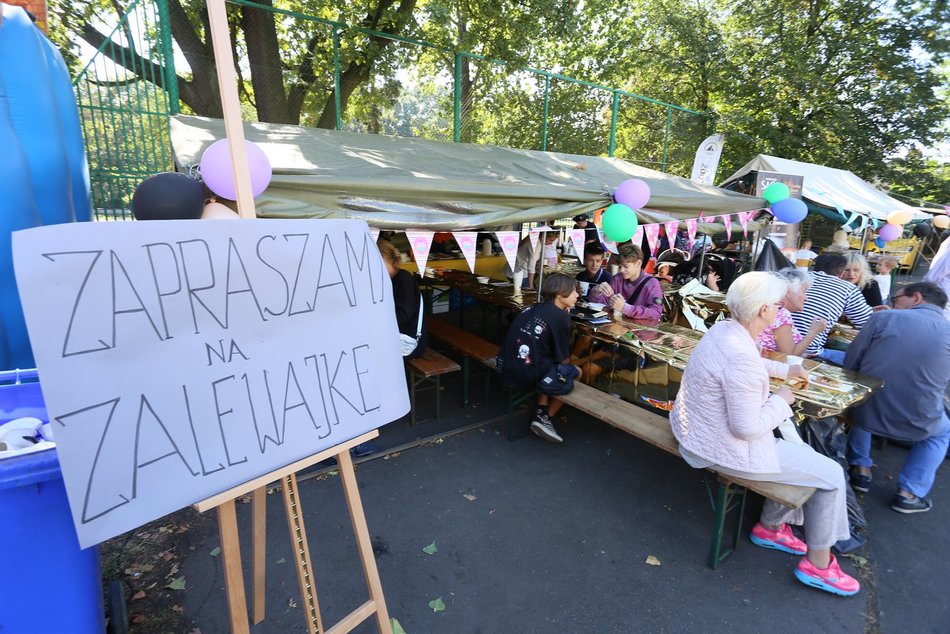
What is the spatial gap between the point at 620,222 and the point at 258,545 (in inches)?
141

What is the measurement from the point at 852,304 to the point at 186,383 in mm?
5308

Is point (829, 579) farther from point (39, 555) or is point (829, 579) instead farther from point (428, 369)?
point (39, 555)

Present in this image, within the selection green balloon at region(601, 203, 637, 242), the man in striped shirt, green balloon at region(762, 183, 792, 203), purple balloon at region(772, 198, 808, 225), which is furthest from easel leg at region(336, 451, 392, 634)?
green balloon at region(762, 183, 792, 203)

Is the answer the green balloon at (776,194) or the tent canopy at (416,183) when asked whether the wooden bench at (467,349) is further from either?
the green balloon at (776,194)

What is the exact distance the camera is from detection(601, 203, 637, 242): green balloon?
4.14 metres

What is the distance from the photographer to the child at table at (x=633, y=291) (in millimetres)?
4953

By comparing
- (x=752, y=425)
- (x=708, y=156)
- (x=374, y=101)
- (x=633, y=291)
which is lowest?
(x=752, y=425)

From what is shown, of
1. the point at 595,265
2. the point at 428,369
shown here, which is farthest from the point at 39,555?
the point at 595,265

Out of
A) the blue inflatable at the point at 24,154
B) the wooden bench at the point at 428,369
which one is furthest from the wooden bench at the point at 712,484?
the blue inflatable at the point at 24,154

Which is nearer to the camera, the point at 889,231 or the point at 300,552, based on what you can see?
the point at 300,552

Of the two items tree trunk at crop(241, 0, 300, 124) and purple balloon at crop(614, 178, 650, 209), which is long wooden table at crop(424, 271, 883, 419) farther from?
tree trunk at crop(241, 0, 300, 124)

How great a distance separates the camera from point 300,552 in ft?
5.77

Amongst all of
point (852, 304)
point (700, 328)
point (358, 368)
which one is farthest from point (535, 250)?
point (358, 368)

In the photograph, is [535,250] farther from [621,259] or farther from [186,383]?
[186,383]
